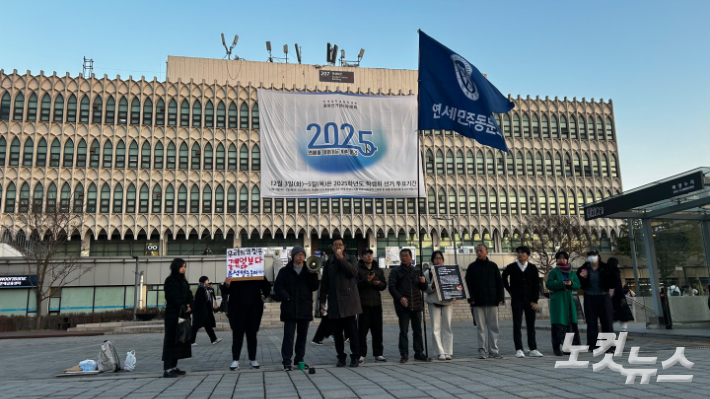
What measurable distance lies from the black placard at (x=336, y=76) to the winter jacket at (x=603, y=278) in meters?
51.6

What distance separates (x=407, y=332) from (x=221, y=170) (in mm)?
47033

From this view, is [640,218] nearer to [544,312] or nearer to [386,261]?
[544,312]

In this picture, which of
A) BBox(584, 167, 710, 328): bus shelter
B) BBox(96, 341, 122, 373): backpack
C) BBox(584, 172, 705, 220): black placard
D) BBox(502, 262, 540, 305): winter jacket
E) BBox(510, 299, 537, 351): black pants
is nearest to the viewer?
BBox(96, 341, 122, 373): backpack

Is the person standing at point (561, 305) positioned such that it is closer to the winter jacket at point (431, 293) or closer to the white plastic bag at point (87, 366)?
the winter jacket at point (431, 293)

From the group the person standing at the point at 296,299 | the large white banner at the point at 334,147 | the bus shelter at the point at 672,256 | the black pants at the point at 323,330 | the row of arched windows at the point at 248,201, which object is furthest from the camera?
the row of arched windows at the point at 248,201

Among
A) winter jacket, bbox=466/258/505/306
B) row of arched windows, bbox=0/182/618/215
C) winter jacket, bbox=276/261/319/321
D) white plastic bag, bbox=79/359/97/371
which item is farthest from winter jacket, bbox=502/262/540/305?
row of arched windows, bbox=0/182/618/215

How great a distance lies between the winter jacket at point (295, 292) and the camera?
812 centimetres

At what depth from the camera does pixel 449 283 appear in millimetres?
9500

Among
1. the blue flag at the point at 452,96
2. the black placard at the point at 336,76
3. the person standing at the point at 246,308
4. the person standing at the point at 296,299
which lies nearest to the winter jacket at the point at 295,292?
the person standing at the point at 296,299

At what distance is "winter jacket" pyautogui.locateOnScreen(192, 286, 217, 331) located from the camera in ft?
38.8

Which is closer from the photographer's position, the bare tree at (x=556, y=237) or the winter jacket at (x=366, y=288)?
the winter jacket at (x=366, y=288)

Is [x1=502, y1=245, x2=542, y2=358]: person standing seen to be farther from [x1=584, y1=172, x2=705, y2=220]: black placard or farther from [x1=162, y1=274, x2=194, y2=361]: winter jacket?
[x1=584, y1=172, x2=705, y2=220]: black placard

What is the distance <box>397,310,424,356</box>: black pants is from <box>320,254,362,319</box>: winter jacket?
3.19ft

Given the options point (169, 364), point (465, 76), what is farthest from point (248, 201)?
point (169, 364)
